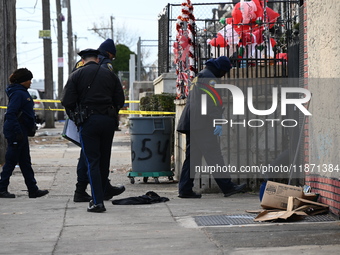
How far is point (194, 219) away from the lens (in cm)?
818

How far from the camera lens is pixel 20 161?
408 inches

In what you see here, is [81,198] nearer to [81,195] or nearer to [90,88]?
[81,195]

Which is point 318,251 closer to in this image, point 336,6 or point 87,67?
point 336,6

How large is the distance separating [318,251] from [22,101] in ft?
17.3

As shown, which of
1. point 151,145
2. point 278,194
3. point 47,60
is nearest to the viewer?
point 278,194

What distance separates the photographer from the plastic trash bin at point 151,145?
11977 millimetres

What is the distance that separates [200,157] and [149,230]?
9.04 feet

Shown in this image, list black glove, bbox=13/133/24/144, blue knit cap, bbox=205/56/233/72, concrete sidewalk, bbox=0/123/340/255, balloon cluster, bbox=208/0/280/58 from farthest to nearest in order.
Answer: balloon cluster, bbox=208/0/280/58, black glove, bbox=13/133/24/144, blue knit cap, bbox=205/56/233/72, concrete sidewalk, bbox=0/123/340/255

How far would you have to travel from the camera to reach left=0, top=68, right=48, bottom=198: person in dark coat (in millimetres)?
10078

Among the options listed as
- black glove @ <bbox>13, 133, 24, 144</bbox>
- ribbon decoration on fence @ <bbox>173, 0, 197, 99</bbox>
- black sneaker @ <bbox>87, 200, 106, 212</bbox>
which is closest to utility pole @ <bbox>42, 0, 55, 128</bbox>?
ribbon decoration on fence @ <bbox>173, 0, 197, 99</bbox>

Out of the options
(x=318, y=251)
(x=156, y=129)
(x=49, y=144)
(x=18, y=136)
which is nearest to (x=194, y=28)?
(x=156, y=129)

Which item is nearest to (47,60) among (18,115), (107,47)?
(18,115)

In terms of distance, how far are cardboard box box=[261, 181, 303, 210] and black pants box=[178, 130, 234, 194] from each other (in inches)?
65.1

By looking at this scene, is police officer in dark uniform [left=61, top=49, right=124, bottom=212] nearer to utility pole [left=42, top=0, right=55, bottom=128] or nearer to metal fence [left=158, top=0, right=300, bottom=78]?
metal fence [left=158, top=0, right=300, bottom=78]
